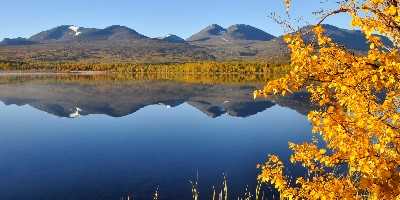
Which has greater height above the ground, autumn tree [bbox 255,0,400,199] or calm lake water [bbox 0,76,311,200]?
autumn tree [bbox 255,0,400,199]

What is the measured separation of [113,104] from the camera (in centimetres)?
7919

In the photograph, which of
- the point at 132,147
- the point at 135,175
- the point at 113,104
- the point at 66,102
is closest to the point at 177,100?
the point at 113,104

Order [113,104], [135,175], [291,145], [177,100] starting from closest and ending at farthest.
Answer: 1. [291,145]
2. [135,175]
3. [113,104]
4. [177,100]

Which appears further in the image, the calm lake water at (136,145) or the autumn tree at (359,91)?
the calm lake water at (136,145)

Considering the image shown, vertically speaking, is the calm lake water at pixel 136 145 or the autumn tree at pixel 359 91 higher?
the autumn tree at pixel 359 91

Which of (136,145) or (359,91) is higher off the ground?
(359,91)

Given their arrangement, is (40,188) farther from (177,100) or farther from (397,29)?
(177,100)

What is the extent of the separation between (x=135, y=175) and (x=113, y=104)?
49.6m

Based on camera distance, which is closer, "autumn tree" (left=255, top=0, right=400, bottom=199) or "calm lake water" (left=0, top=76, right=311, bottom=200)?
"autumn tree" (left=255, top=0, right=400, bottom=199)

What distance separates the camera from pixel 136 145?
41.6 metres

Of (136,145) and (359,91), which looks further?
(136,145)

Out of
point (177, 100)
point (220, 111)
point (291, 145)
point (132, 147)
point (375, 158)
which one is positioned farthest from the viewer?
point (177, 100)

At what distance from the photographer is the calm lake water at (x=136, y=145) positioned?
92.1ft

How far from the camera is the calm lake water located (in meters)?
28.1
